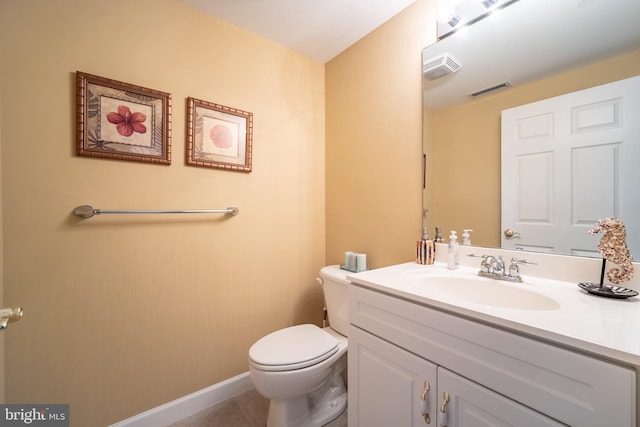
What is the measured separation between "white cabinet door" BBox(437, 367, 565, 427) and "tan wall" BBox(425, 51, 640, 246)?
0.68 meters

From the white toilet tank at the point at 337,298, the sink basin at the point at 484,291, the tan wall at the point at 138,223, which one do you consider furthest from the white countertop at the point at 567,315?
the tan wall at the point at 138,223

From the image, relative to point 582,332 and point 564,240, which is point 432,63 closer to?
point 564,240

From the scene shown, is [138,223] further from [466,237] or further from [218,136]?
[466,237]

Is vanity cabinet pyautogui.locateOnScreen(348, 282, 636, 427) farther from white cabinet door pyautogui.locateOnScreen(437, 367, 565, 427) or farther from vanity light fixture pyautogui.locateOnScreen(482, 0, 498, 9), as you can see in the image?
vanity light fixture pyautogui.locateOnScreen(482, 0, 498, 9)

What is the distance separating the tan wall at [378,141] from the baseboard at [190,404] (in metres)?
1.00

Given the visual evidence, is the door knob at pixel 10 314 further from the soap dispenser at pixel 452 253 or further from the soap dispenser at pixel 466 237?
the soap dispenser at pixel 466 237

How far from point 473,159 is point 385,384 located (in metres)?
1.06

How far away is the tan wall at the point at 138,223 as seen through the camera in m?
1.03

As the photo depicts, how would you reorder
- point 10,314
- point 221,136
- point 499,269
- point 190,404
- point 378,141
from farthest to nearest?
point 378,141, point 221,136, point 190,404, point 499,269, point 10,314

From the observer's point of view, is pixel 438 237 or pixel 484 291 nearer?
pixel 484 291

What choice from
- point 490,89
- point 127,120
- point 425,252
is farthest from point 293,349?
point 490,89

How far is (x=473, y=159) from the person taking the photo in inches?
47.7

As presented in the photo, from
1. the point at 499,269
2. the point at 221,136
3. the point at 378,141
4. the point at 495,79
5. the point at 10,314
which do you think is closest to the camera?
the point at 10,314

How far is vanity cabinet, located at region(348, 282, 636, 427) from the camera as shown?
513mm
